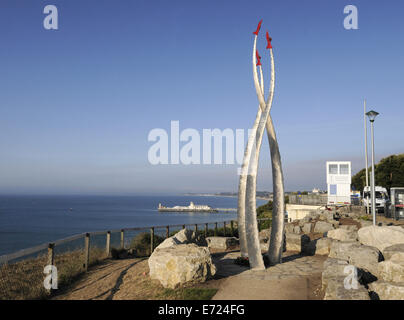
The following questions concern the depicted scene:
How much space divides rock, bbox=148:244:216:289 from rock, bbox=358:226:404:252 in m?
5.91

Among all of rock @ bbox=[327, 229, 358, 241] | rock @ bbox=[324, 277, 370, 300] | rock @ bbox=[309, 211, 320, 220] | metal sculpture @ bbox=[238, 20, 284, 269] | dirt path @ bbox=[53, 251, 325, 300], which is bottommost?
rock @ bbox=[309, 211, 320, 220]

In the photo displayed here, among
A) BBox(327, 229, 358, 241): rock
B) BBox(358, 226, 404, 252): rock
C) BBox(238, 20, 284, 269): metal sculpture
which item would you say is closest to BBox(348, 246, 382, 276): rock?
BBox(358, 226, 404, 252): rock

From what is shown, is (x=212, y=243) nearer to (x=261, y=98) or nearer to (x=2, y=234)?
(x=261, y=98)

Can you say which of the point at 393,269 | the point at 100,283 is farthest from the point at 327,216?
the point at 100,283

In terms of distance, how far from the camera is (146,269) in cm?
867

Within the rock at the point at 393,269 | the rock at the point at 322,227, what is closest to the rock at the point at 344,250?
the rock at the point at 393,269

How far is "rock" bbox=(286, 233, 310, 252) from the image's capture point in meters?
12.2

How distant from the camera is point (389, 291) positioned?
19.1ft

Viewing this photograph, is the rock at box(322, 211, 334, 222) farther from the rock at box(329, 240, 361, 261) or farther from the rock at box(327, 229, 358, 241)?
the rock at box(329, 240, 361, 261)

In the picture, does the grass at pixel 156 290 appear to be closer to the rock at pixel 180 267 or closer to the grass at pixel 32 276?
the rock at pixel 180 267

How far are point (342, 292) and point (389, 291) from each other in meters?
1.21

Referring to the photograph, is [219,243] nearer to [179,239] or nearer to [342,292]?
[179,239]

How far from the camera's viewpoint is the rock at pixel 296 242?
12.2 meters
